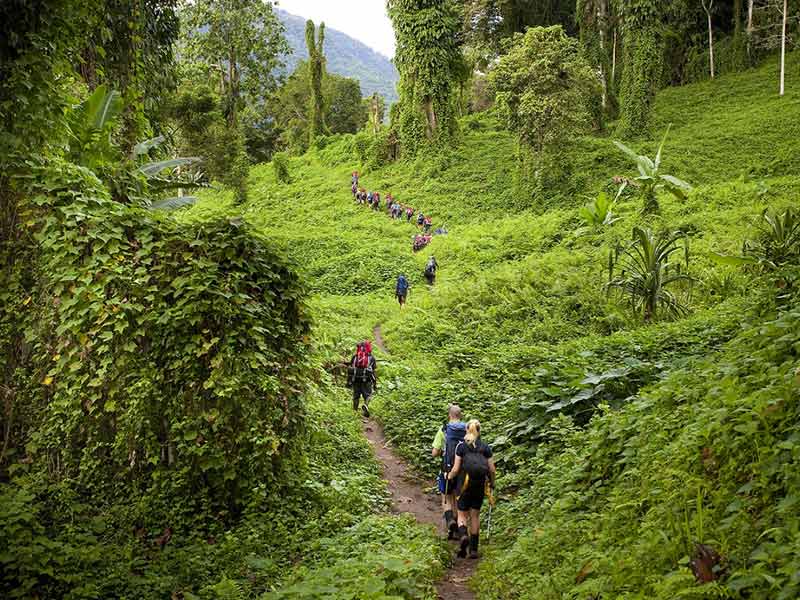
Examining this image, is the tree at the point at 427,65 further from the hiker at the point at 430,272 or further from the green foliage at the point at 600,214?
the green foliage at the point at 600,214

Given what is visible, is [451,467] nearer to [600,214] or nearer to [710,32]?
[600,214]

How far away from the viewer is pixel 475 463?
6789mm

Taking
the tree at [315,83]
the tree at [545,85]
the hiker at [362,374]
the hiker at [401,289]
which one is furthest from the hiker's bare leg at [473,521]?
the tree at [315,83]

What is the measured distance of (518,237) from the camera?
2442 cm

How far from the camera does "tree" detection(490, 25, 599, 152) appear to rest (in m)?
27.7

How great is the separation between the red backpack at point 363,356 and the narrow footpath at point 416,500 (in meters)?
1.10

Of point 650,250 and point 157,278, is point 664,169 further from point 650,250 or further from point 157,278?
point 157,278

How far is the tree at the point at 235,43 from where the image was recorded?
4291 cm

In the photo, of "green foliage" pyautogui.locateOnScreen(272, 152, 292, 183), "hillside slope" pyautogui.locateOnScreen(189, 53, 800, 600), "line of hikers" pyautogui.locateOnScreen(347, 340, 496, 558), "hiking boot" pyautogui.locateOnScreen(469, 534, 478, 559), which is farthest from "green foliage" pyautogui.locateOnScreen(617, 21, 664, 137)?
"hiking boot" pyautogui.locateOnScreen(469, 534, 478, 559)

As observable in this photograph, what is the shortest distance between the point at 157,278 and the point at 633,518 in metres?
5.21

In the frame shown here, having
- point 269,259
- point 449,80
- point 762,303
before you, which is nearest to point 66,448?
point 269,259

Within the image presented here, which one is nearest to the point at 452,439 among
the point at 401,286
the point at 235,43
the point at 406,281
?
the point at 401,286

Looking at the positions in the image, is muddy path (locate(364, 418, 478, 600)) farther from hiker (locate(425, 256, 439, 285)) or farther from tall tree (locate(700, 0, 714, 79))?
tall tree (locate(700, 0, 714, 79))

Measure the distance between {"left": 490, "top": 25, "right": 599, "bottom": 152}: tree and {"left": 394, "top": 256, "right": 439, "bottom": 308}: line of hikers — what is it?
858cm
